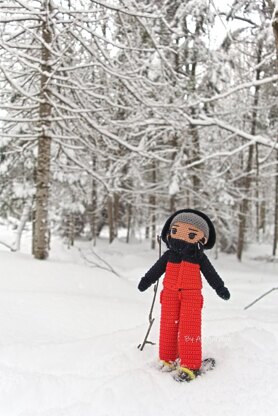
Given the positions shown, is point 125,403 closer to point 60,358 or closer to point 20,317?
point 60,358

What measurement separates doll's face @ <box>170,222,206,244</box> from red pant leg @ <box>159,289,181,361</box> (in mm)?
481

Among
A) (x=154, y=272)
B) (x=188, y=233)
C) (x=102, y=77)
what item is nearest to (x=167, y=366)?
(x=154, y=272)

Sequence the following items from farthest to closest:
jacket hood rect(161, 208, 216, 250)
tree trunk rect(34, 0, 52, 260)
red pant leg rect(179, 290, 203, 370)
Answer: tree trunk rect(34, 0, 52, 260) → jacket hood rect(161, 208, 216, 250) → red pant leg rect(179, 290, 203, 370)

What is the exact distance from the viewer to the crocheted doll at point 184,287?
380 cm

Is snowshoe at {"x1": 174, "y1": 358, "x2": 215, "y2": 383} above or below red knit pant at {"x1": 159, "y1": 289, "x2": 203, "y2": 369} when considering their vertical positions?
below

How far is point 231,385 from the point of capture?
3357 mm

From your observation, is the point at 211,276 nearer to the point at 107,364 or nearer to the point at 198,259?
the point at 198,259

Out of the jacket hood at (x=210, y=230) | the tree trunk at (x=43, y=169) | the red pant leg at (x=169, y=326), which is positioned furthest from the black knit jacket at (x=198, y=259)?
the tree trunk at (x=43, y=169)

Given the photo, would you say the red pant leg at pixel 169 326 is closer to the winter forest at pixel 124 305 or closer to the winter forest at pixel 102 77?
the winter forest at pixel 124 305

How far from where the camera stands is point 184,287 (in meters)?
3.87

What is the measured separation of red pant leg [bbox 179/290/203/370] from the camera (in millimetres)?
3692

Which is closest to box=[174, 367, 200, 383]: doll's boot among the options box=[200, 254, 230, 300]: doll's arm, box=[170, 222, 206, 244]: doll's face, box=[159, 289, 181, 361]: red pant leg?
box=[159, 289, 181, 361]: red pant leg

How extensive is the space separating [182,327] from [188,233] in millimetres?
818

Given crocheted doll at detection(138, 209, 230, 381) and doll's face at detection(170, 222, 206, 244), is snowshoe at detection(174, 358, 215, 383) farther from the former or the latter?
doll's face at detection(170, 222, 206, 244)
